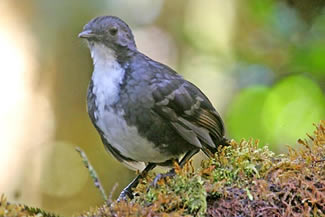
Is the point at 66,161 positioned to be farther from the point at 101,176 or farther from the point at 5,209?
the point at 5,209

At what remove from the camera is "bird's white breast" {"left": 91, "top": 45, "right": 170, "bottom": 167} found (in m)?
3.19

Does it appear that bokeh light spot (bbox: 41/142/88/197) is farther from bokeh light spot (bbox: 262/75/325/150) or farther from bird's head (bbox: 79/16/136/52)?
bird's head (bbox: 79/16/136/52)

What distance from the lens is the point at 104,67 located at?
332 cm

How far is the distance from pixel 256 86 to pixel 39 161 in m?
4.85

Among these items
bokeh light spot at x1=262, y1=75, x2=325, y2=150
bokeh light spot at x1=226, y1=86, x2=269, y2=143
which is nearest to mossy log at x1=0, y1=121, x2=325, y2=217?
bokeh light spot at x1=226, y1=86, x2=269, y2=143

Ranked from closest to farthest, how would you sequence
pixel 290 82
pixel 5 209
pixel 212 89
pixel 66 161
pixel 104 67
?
pixel 5 209
pixel 104 67
pixel 290 82
pixel 212 89
pixel 66 161

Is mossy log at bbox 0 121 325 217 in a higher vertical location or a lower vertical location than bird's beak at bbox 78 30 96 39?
lower

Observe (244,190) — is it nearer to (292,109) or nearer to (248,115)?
(248,115)

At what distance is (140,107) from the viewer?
3.17m

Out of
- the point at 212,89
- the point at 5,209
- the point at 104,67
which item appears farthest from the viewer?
the point at 212,89

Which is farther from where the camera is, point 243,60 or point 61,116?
point 61,116

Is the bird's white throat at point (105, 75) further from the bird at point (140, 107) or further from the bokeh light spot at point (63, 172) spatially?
the bokeh light spot at point (63, 172)

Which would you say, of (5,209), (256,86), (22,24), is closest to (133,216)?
(5,209)

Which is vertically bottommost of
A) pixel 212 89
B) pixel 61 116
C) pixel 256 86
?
pixel 61 116
